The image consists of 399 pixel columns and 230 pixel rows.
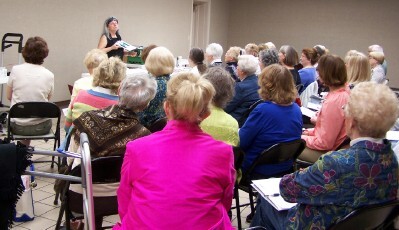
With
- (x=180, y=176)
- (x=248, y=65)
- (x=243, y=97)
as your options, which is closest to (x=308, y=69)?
(x=248, y=65)

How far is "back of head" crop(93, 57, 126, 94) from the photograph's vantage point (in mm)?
2824

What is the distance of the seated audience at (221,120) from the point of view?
8.33ft

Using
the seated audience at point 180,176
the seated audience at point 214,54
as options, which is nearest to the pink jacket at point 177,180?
the seated audience at point 180,176

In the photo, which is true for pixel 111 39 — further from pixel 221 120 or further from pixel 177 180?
pixel 177 180

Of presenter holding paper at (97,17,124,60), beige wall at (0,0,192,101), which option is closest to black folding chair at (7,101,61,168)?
beige wall at (0,0,192,101)

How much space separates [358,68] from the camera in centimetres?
392

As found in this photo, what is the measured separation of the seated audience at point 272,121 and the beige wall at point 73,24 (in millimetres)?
4492

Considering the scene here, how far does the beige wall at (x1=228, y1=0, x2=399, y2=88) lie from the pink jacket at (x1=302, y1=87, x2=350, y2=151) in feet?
29.2

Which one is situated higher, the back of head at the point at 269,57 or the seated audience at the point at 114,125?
the back of head at the point at 269,57

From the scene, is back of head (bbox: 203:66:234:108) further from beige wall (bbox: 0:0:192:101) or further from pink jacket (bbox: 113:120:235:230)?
beige wall (bbox: 0:0:192:101)

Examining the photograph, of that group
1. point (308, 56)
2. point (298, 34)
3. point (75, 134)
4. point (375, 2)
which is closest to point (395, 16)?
point (375, 2)

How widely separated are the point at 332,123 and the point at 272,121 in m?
0.55

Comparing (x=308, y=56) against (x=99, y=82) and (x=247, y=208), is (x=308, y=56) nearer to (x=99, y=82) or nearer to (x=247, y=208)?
(x=247, y=208)

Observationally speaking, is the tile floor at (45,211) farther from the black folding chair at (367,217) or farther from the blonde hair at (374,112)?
the blonde hair at (374,112)
